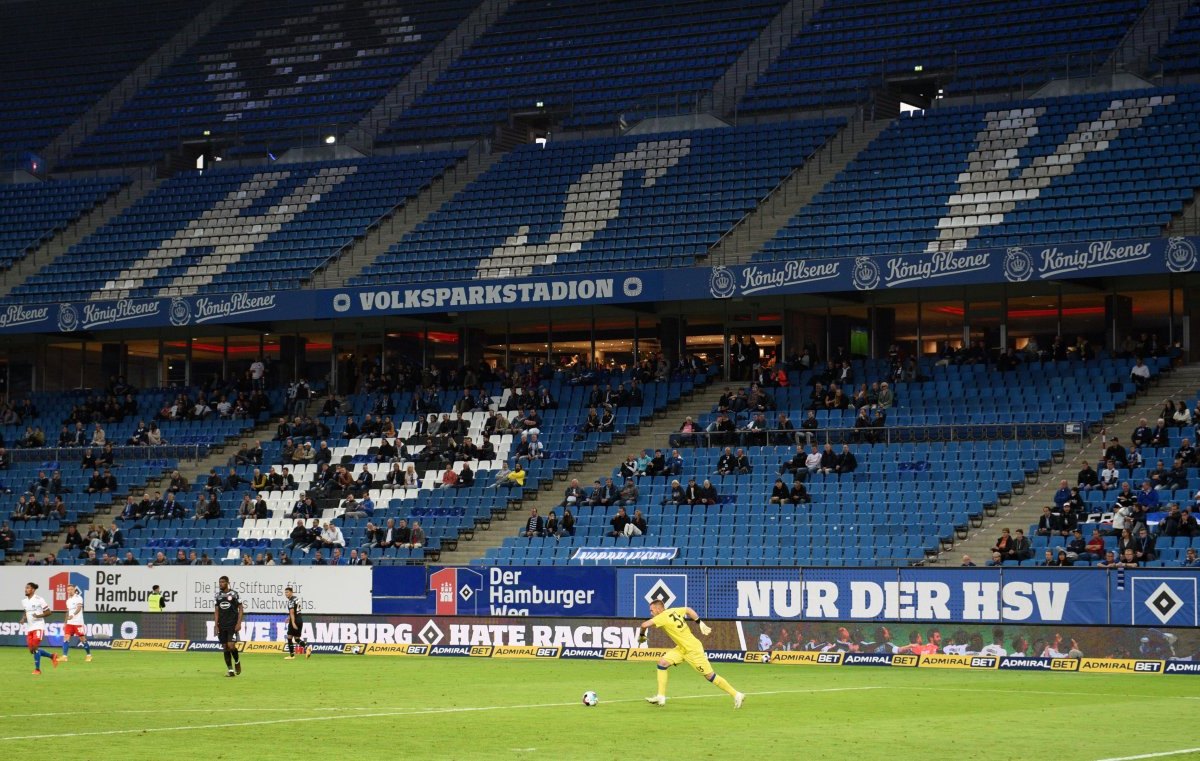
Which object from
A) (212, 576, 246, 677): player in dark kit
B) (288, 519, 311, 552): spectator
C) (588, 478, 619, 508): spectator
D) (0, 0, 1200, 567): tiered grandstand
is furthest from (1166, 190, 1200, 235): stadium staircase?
(212, 576, 246, 677): player in dark kit

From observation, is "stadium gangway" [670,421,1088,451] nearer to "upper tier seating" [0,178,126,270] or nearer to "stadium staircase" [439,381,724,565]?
"stadium staircase" [439,381,724,565]

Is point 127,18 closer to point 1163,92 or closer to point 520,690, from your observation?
point 1163,92

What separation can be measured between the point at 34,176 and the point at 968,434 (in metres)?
40.4

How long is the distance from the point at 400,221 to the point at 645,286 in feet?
38.4

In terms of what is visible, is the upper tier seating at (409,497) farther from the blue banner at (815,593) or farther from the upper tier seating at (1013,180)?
the upper tier seating at (1013,180)

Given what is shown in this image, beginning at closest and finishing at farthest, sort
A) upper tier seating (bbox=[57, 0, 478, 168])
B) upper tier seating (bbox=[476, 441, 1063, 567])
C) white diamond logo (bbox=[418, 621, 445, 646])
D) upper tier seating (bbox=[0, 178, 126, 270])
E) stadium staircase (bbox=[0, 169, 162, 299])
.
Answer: white diamond logo (bbox=[418, 621, 445, 646])
upper tier seating (bbox=[476, 441, 1063, 567])
stadium staircase (bbox=[0, 169, 162, 299])
upper tier seating (bbox=[0, 178, 126, 270])
upper tier seating (bbox=[57, 0, 478, 168])

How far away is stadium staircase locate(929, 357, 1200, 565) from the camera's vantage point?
3584cm

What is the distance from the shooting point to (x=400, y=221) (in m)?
55.4

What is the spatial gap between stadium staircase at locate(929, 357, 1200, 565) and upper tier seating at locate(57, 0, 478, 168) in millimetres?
32307

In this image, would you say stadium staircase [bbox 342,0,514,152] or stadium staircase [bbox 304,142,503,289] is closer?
stadium staircase [bbox 304,142,503,289]

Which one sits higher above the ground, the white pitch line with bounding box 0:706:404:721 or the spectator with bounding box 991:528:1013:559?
the spectator with bounding box 991:528:1013:559

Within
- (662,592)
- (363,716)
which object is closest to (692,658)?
(363,716)

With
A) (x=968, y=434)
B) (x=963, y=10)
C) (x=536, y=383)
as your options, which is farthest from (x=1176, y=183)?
(x=536, y=383)

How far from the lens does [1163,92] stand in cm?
4888
